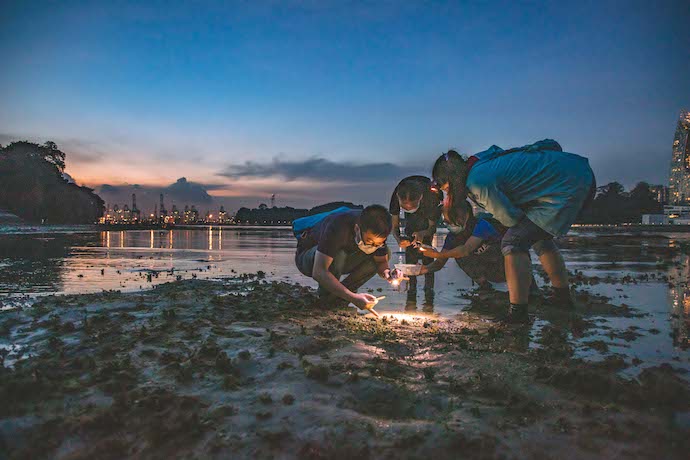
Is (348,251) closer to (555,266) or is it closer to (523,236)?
(523,236)

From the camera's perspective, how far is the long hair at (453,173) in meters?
5.54

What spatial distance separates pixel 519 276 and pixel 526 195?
973mm

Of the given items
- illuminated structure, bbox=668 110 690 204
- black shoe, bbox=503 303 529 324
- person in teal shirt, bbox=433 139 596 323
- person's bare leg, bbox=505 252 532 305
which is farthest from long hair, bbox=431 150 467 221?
illuminated structure, bbox=668 110 690 204

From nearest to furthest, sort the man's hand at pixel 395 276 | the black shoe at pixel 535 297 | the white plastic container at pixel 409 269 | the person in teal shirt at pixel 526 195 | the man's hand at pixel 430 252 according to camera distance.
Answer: the person in teal shirt at pixel 526 195 → the man's hand at pixel 395 276 → the man's hand at pixel 430 252 → the white plastic container at pixel 409 269 → the black shoe at pixel 535 297

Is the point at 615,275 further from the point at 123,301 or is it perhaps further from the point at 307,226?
the point at 123,301

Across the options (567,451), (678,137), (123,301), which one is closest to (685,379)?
(567,451)

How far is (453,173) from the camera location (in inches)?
219

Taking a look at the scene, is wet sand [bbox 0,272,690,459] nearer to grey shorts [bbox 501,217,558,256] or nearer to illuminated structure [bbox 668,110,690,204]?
grey shorts [bbox 501,217,558,256]

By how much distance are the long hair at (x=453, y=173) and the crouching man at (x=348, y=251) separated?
1163 millimetres

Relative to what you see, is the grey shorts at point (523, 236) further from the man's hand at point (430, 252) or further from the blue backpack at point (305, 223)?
the blue backpack at point (305, 223)

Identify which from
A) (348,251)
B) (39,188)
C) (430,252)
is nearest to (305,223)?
(348,251)

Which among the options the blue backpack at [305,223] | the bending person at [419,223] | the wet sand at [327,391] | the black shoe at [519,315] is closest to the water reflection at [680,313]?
the wet sand at [327,391]

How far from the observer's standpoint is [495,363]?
11.7ft

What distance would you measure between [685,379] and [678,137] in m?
222
